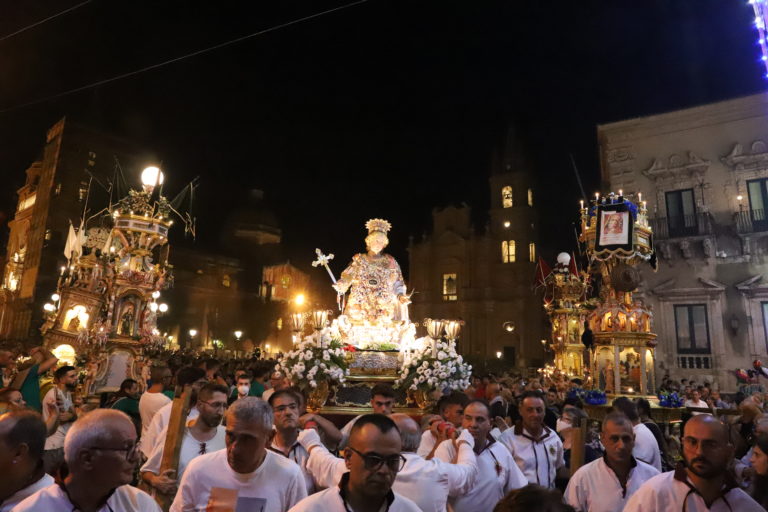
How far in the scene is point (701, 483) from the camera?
3.34 m

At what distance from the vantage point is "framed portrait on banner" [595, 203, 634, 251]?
16.5m

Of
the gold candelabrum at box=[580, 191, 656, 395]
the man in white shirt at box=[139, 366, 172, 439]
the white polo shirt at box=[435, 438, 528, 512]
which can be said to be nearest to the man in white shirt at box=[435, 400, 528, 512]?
the white polo shirt at box=[435, 438, 528, 512]

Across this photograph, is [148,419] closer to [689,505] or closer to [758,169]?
[689,505]

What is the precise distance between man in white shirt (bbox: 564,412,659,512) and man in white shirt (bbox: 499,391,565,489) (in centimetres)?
96

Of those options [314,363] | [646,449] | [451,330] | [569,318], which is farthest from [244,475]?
[569,318]

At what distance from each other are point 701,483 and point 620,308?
1432 centimetres

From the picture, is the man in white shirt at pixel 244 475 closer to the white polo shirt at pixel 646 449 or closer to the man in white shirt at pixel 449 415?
the man in white shirt at pixel 449 415

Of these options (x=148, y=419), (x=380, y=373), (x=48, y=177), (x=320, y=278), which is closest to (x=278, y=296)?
(x=320, y=278)

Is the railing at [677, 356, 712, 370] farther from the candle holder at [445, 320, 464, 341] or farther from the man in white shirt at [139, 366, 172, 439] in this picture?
the man in white shirt at [139, 366, 172, 439]

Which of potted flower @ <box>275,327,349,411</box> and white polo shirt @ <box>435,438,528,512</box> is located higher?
potted flower @ <box>275,327,349,411</box>

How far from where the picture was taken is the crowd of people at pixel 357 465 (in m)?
2.46

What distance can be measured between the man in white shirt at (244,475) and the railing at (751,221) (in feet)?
87.0

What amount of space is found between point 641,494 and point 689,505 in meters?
0.29

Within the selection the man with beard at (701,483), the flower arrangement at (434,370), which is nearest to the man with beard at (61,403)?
the flower arrangement at (434,370)
